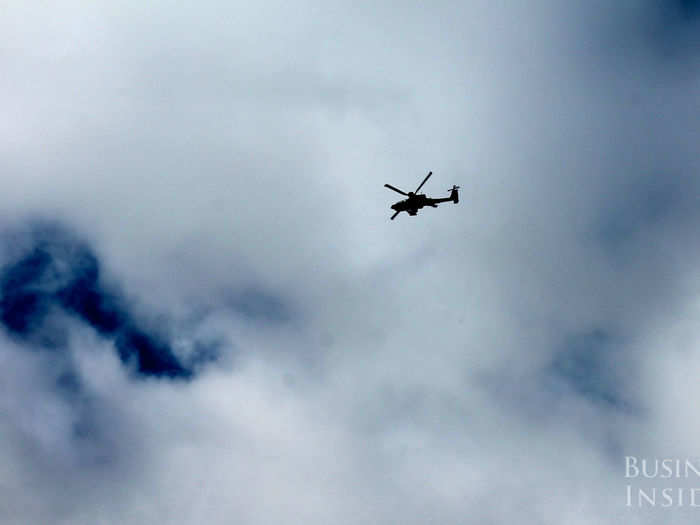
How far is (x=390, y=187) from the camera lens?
277 ft

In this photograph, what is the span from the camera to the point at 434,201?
299 feet

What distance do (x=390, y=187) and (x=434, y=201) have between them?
1011 cm

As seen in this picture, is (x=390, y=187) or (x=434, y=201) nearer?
(x=390, y=187)
